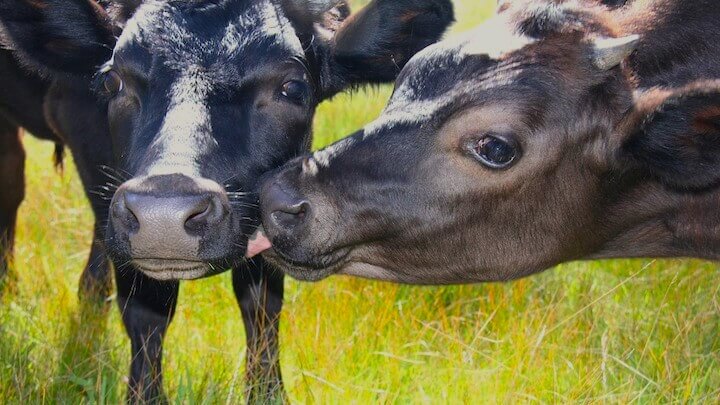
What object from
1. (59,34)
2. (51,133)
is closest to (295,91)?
(59,34)

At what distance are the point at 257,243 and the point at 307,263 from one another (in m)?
0.33

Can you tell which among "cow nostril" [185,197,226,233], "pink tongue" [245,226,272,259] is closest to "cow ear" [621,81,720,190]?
"pink tongue" [245,226,272,259]

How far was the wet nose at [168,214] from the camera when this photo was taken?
4.03 meters

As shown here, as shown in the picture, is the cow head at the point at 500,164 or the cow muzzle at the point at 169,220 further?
the cow head at the point at 500,164

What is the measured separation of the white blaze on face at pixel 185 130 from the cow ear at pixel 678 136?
5.32 feet

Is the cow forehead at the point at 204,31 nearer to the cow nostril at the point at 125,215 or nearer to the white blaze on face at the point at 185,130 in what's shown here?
the white blaze on face at the point at 185,130

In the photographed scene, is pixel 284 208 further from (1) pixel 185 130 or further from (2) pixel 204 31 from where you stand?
(2) pixel 204 31

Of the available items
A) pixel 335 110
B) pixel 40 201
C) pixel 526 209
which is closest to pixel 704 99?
pixel 526 209

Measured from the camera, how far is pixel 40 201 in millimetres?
8078

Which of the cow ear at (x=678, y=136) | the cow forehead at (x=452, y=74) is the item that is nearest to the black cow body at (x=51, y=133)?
the cow forehead at (x=452, y=74)

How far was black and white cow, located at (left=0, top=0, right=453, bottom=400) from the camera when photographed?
13.8ft

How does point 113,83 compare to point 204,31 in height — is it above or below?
below

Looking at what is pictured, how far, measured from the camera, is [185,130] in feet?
14.8

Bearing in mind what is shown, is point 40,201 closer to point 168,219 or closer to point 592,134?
point 168,219
